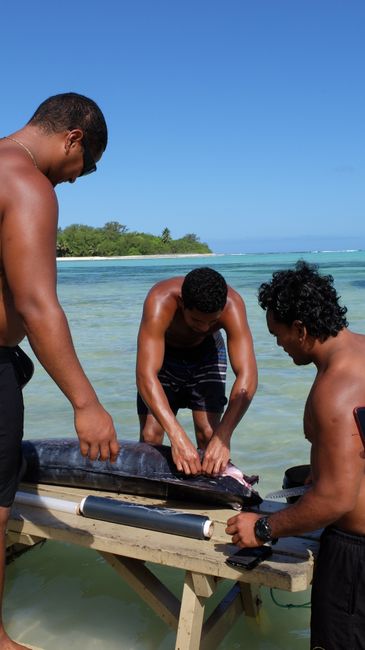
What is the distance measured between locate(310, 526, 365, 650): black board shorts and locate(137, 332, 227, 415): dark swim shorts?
2200 millimetres

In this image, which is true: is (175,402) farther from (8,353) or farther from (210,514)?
(8,353)

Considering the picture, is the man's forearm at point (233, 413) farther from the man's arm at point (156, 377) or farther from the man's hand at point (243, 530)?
the man's hand at point (243, 530)

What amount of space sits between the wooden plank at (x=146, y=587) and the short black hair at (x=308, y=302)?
4.63 ft

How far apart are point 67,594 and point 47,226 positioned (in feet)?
7.97

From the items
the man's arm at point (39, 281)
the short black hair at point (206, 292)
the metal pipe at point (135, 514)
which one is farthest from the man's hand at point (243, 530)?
the short black hair at point (206, 292)

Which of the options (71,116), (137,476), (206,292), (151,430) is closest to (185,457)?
(137,476)

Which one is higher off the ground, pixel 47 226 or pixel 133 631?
pixel 47 226

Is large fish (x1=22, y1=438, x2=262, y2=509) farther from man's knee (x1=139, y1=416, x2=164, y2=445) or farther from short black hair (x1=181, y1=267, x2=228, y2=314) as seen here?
short black hair (x1=181, y1=267, x2=228, y2=314)

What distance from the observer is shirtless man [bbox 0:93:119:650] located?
2.26m

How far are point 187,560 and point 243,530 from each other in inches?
10.4

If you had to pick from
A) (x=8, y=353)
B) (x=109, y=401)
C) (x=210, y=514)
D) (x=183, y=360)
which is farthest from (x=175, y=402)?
(x=109, y=401)

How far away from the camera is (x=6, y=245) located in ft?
7.43

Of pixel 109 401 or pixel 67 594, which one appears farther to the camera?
pixel 109 401

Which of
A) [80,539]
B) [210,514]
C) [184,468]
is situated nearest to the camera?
[80,539]
